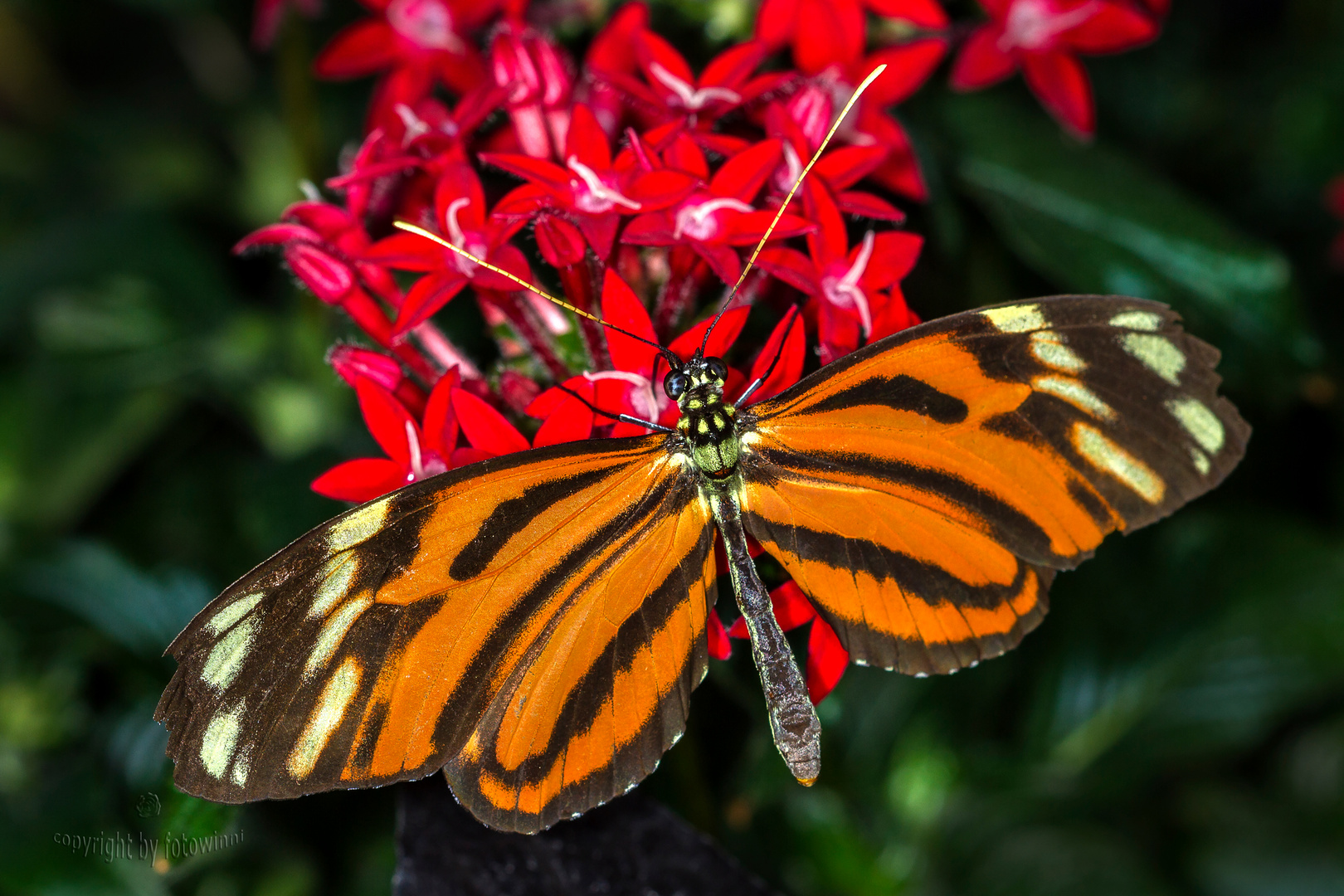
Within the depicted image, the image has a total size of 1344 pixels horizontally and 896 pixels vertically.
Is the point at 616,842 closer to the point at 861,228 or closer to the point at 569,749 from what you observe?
the point at 569,749

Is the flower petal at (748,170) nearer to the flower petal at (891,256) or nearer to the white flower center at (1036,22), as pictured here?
the flower petal at (891,256)

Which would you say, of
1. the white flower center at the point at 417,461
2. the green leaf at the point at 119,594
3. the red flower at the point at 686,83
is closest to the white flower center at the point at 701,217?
the red flower at the point at 686,83

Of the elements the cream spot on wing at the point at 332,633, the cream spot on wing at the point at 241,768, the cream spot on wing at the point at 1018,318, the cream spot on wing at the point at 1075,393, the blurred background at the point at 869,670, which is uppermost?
the cream spot on wing at the point at 1018,318

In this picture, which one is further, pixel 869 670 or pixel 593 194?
pixel 869 670

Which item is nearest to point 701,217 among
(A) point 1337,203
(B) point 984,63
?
(B) point 984,63

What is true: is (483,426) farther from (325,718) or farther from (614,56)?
(614,56)

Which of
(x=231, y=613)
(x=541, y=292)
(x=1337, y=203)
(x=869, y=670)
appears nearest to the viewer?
(x=231, y=613)

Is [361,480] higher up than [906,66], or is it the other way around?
[906,66]
